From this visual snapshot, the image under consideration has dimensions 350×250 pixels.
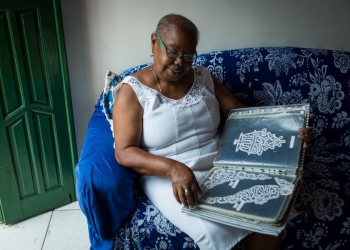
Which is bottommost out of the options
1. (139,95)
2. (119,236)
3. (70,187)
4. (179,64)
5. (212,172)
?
(70,187)

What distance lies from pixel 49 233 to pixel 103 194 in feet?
2.69

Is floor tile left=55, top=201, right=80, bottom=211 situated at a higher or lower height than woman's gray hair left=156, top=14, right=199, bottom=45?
lower

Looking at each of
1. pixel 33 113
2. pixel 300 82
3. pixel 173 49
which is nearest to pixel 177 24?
pixel 173 49

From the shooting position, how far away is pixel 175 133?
1316 mm

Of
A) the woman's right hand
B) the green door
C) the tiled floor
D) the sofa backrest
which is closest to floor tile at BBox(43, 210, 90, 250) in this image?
the tiled floor

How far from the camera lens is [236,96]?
1720mm

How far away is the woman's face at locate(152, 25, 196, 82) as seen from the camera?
1221mm

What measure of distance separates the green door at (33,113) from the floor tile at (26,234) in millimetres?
46

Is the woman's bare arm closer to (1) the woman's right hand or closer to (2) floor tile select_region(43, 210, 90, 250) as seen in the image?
(1) the woman's right hand

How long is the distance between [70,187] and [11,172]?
1.22 feet

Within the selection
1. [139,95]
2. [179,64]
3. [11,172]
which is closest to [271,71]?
[179,64]

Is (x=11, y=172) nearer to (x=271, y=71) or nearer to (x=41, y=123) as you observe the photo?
(x=41, y=123)

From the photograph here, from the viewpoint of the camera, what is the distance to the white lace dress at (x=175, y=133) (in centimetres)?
127

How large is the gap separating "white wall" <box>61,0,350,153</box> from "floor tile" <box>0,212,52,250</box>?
71cm
